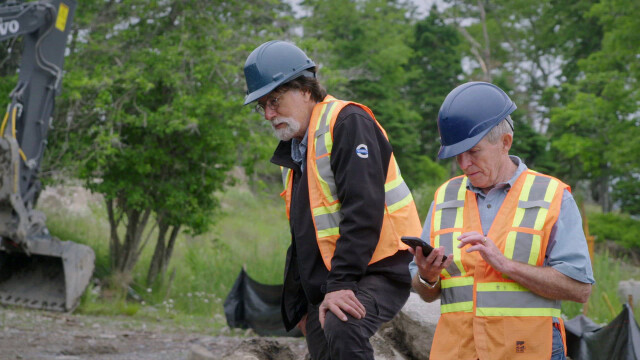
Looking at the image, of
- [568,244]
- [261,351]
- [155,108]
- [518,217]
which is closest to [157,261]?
[155,108]

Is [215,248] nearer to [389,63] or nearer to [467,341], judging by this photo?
[467,341]

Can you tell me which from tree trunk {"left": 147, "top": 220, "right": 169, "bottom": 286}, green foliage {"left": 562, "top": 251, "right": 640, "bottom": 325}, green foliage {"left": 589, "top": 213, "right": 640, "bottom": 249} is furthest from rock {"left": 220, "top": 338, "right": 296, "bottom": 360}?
green foliage {"left": 589, "top": 213, "right": 640, "bottom": 249}

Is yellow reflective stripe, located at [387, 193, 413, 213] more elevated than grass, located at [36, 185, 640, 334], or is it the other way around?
yellow reflective stripe, located at [387, 193, 413, 213]

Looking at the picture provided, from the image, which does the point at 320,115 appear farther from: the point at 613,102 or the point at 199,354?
the point at 613,102

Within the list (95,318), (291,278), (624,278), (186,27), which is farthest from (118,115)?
(291,278)

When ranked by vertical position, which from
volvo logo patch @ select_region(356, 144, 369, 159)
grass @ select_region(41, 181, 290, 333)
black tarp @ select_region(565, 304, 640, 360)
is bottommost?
grass @ select_region(41, 181, 290, 333)

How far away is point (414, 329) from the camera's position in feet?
21.6

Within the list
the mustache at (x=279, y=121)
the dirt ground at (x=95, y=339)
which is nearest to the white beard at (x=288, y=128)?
the mustache at (x=279, y=121)

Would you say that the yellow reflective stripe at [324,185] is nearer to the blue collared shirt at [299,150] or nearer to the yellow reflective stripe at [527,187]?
the blue collared shirt at [299,150]

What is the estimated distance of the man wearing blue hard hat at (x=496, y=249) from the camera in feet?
9.26

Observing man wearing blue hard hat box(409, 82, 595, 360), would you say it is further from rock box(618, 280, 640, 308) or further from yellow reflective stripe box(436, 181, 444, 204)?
rock box(618, 280, 640, 308)

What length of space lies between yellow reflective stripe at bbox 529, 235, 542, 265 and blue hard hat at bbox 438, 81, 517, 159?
16.7 inches

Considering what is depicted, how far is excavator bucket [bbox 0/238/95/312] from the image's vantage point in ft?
39.0

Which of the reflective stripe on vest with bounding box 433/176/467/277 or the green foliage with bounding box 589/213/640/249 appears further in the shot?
the green foliage with bounding box 589/213/640/249
